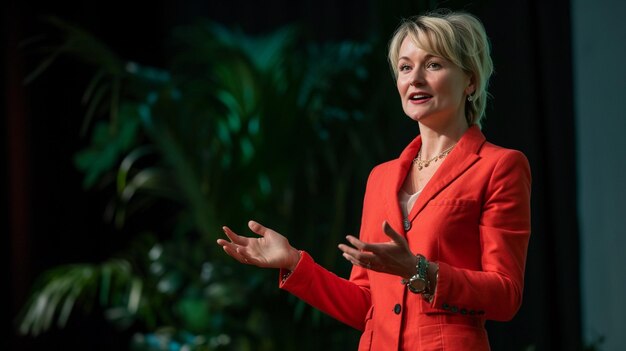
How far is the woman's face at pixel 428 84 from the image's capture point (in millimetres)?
1397

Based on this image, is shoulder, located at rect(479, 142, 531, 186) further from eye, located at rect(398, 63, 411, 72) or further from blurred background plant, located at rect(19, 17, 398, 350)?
blurred background plant, located at rect(19, 17, 398, 350)

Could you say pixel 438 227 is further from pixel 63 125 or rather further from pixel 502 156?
pixel 63 125

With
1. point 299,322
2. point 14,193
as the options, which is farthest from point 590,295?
point 14,193

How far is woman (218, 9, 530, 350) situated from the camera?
1.29 metres

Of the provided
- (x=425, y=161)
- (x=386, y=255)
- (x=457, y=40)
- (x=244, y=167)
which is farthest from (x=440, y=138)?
(x=244, y=167)

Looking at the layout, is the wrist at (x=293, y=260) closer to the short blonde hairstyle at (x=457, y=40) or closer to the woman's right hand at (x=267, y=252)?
the woman's right hand at (x=267, y=252)

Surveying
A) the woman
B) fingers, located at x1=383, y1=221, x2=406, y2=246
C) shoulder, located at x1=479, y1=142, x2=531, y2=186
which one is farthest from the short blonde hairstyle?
fingers, located at x1=383, y1=221, x2=406, y2=246

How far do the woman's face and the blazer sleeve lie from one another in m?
0.13

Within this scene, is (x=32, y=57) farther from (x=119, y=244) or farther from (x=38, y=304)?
(x=38, y=304)

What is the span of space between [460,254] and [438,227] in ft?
0.19

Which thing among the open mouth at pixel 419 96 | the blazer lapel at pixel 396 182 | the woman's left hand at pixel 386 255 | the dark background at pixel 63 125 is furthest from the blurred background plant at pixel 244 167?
the woman's left hand at pixel 386 255

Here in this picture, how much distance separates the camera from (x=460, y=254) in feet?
4.49

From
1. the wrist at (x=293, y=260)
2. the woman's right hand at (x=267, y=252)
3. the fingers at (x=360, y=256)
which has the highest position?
the fingers at (x=360, y=256)

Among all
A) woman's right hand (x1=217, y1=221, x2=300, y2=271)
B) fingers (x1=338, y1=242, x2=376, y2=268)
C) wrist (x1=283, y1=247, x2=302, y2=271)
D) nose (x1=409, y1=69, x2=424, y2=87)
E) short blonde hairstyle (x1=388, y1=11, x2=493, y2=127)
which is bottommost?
wrist (x1=283, y1=247, x2=302, y2=271)
